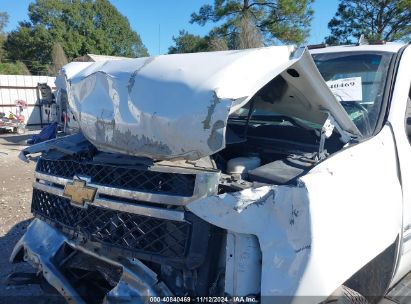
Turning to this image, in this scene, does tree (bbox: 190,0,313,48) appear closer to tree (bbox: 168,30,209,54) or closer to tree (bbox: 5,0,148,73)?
tree (bbox: 168,30,209,54)

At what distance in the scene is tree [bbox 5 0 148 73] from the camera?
4150cm

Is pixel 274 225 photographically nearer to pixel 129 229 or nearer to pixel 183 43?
pixel 129 229

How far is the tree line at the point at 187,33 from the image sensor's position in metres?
21.4

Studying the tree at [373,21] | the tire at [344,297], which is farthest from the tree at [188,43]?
the tire at [344,297]

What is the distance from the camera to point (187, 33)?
31062 mm

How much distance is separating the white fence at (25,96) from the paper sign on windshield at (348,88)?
52.2 feet

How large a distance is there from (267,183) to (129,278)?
2.92 feet

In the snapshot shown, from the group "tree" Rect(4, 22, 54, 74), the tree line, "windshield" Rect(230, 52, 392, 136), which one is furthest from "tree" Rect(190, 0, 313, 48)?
"tree" Rect(4, 22, 54, 74)

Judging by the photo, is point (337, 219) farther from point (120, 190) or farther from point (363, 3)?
point (363, 3)

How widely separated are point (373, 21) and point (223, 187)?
79.1 feet

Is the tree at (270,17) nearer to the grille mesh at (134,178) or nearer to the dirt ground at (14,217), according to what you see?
the dirt ground at (14,217)

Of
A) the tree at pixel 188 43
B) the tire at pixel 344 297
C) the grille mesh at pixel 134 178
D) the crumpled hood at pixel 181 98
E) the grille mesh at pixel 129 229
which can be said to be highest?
the tree at pixel 188 43

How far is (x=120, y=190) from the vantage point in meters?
2.24

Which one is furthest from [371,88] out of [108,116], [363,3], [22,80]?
[363,3]
